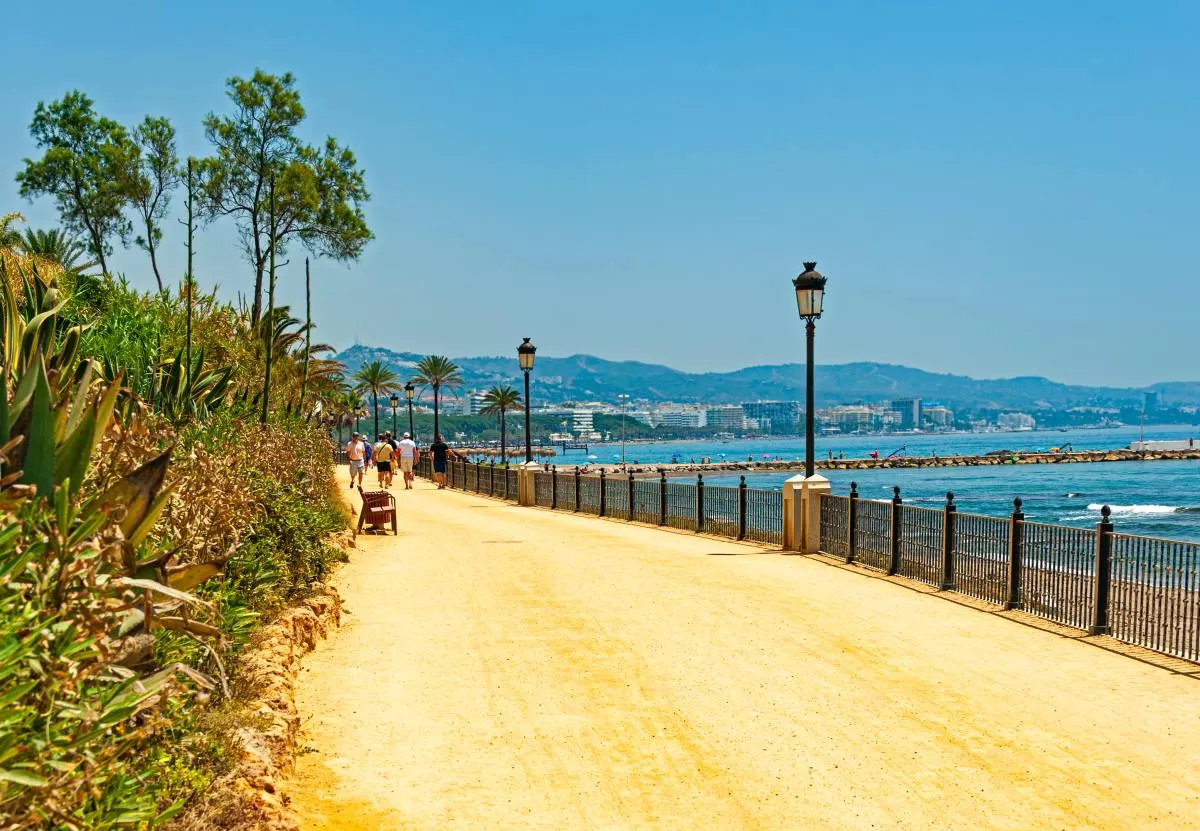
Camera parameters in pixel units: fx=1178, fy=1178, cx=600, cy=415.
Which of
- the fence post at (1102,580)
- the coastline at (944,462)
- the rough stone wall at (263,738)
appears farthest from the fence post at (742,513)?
the coastline at (944,462)

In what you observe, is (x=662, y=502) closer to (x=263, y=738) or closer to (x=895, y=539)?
(x=895, y=539)

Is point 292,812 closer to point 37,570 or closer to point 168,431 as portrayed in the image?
point 37,570

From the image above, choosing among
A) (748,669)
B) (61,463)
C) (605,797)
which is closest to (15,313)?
(61,463)

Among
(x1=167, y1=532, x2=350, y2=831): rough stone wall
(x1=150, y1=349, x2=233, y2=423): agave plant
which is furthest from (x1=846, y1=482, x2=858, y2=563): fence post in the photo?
(x1=150, y1=349, x2=233, y2=423): agave plant

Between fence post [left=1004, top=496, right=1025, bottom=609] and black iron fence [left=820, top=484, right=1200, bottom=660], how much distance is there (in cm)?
1

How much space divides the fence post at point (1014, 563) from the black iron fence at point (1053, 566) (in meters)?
0.01

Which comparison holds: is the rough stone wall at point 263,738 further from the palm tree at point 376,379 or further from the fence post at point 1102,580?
the palm tree at point 376,379

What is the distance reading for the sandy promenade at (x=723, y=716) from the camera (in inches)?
262

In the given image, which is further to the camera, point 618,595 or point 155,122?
point 155,122

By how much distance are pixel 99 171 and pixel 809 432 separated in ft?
96.0

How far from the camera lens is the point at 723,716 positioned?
8.39 m

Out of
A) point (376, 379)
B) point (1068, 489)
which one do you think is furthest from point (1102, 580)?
point (376, 379)

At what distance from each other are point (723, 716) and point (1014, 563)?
568 centimetres

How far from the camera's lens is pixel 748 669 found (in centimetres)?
980
